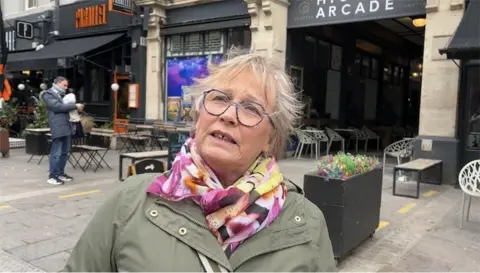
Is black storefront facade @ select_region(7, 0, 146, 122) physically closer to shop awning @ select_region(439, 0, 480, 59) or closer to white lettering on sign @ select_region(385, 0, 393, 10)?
white lettering on sign @ select_region(385, 0, 393, 10)

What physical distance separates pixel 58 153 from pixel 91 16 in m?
8.69

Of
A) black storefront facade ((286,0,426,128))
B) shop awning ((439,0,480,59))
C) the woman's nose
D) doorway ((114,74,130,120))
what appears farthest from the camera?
doorway ((114,74,130,120))

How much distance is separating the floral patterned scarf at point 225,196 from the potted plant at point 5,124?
10.6 meters

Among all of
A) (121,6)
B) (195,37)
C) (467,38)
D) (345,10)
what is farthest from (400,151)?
(121,6)

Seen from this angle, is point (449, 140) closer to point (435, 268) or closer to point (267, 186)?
point (435, 268)

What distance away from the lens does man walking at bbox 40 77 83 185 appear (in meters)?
7.45

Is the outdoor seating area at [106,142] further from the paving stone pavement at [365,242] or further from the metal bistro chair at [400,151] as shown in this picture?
the metal bistro chair at [400,151]

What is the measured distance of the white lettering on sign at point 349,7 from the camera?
31.0 ft

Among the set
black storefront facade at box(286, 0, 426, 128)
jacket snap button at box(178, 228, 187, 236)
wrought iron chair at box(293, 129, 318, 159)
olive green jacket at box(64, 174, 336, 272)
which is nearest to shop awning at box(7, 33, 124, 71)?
black storefront facade at box(286, 0, 426, 128)

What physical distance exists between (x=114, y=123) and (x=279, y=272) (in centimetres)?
1373

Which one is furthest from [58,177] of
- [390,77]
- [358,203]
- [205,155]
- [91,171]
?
[390,77]

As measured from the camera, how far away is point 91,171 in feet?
29.9

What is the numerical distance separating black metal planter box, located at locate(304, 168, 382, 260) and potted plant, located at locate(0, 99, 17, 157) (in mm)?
9247

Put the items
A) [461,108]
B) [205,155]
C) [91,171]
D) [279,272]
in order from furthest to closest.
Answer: [91,171], [461,108], [205,155], [279,272]
